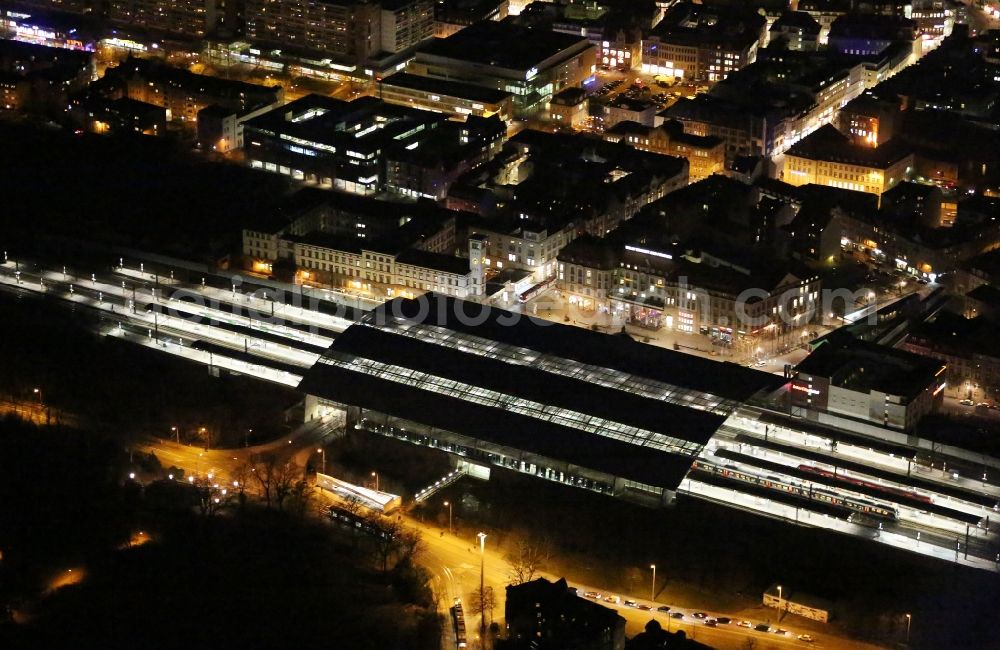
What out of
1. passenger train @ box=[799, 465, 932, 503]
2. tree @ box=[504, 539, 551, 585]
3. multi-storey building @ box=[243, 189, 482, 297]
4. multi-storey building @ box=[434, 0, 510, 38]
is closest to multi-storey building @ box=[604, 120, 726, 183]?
multi-storey building @ box=[243, 189, 482, 297]

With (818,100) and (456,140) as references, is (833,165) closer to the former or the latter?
(818,100)

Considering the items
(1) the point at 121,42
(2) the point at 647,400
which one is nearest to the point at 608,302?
(2) the point at 647,400

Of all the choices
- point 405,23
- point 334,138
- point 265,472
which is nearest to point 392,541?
point 265,472

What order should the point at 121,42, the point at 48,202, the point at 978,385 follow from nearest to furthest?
the point at 978,385
the point at 48,202
the point at 121,42

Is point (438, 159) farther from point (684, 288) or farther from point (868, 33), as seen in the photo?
point (868, 33)

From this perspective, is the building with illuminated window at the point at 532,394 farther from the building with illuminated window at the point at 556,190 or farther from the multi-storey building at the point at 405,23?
the multi-storey building at the point at 405,23

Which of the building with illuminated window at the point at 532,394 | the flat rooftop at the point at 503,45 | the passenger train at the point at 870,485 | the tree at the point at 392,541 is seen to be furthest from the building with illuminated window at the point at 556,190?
the tree at the point at 392,541
